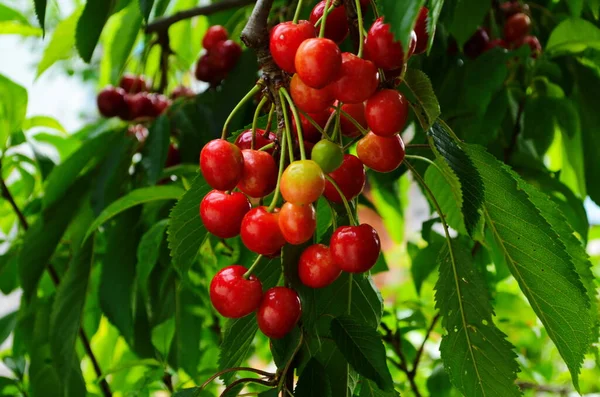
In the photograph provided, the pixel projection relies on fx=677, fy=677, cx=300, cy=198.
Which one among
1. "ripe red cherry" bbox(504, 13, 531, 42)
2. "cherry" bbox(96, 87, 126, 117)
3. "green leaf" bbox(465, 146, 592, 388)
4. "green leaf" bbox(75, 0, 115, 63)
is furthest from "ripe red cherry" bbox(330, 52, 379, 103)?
"cherry" bbox(96, 87, 126, 117)

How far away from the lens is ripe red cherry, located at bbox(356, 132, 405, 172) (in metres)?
0.40

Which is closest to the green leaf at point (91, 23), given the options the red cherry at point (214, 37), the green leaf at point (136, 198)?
the green leaf at point (136, 198)

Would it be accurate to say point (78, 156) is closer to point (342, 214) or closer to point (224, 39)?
point (224, 39)

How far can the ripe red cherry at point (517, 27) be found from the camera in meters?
0.88

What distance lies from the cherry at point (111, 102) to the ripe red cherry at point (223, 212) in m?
0.68

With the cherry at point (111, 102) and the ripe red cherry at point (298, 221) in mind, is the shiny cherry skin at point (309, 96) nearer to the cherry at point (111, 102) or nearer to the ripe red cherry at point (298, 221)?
the ripe red cherry at point (298, 221)

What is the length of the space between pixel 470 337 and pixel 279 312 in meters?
0.16

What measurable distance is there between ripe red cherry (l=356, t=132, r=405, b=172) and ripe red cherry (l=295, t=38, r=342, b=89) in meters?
0.06

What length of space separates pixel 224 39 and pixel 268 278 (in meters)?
0.59

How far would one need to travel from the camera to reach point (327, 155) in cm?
37

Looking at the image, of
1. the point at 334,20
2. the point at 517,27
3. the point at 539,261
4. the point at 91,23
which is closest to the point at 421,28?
the point at 334,20

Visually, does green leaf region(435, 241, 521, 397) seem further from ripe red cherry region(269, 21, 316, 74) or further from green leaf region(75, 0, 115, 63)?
green leaf region(75, 0, 115, 63)

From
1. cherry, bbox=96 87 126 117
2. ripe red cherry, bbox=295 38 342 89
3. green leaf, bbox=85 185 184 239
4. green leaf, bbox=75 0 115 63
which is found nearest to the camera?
ripe red cherry, bbox=295 38 342 89

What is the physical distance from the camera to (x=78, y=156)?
2.99 feet
